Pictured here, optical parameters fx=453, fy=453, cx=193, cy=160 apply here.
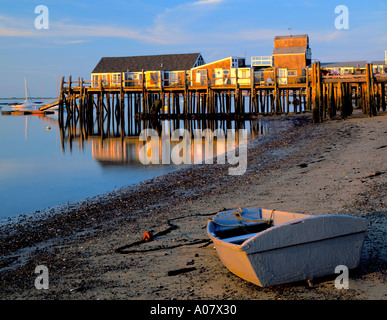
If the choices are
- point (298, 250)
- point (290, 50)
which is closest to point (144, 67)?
point (290, 50)

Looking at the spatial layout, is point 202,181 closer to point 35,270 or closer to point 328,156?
point 328,156

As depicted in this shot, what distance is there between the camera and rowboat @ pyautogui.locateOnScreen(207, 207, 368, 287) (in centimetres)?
552

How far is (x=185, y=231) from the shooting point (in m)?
8.51

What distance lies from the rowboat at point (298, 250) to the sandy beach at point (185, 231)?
0.59 ft

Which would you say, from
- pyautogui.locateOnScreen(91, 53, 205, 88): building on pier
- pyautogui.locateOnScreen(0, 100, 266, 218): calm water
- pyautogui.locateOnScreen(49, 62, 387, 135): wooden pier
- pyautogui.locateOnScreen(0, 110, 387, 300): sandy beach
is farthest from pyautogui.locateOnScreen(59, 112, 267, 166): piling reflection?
pyautogui.locateOnScreen(91, 53, 205, 88): building on pier

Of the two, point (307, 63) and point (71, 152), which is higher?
point (307, 63)

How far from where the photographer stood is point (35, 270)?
7.14m

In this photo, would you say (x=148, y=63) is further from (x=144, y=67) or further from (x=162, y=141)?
(x=162, y=141)

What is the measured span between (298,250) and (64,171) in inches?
670

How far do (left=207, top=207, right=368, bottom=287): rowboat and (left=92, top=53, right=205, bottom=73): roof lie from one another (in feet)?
184

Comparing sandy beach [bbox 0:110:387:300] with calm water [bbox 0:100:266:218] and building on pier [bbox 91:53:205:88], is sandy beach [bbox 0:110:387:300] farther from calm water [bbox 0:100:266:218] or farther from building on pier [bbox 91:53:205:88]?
building on pier [bbox 91:53:205:88]

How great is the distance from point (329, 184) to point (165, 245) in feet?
17.2
